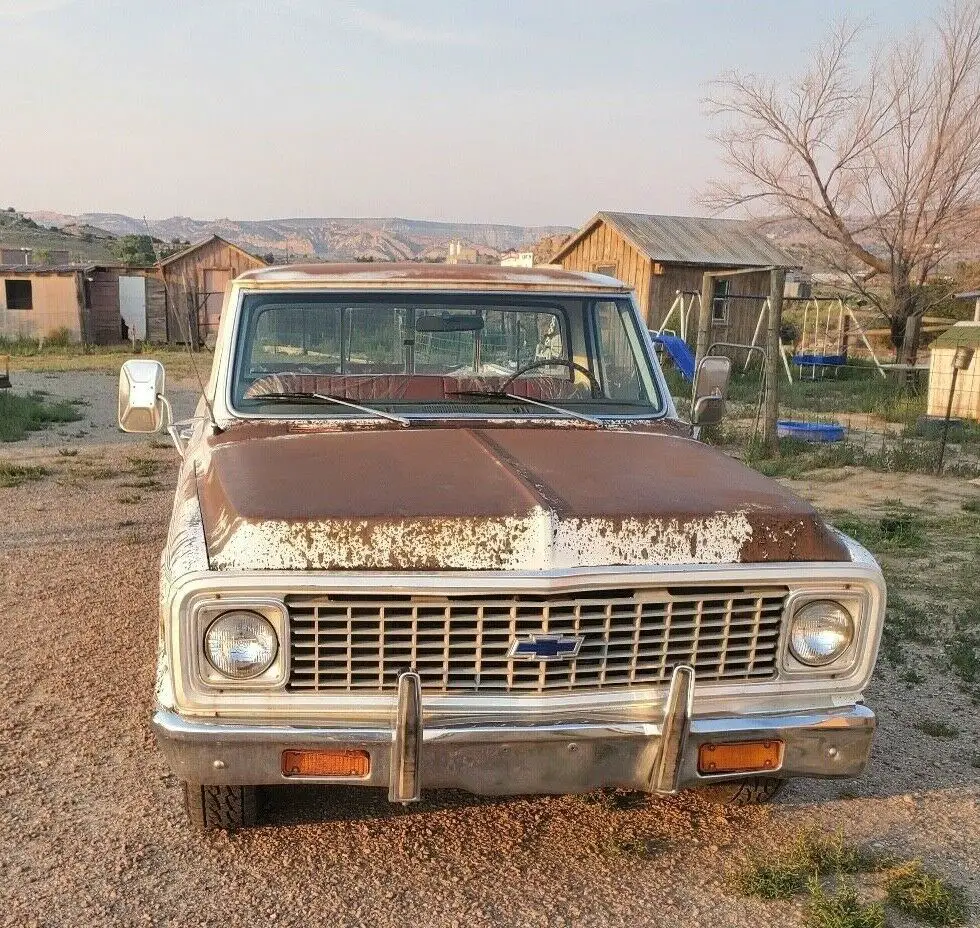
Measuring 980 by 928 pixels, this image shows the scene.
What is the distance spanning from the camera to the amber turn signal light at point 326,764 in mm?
2779

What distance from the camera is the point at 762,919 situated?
2984 millimetres

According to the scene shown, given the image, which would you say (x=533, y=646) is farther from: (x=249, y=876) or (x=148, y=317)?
(x=148, y=317)

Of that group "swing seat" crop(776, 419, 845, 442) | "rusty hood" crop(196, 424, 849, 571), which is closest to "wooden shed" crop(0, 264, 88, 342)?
"swing seat" crop(776, 419, 845, 442)

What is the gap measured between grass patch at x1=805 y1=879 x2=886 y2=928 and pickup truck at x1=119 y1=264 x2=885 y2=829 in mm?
359

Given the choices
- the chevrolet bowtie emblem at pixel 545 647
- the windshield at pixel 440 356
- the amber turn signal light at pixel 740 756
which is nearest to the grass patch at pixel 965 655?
the windshield at pixel 440 356

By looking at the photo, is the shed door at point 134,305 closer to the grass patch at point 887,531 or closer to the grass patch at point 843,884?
the grass patch at point 887,531

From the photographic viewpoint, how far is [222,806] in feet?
10.5

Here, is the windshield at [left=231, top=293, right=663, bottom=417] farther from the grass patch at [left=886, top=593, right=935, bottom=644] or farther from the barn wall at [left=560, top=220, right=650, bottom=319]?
the barn wall at [left=560, top=220, right=650, bottom=319]

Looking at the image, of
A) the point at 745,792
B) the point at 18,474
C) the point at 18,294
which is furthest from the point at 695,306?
the point at 745,792

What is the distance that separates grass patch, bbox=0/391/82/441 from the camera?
40.4 ft

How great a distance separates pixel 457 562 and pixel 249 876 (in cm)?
119

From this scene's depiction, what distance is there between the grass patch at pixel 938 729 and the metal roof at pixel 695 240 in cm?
2127

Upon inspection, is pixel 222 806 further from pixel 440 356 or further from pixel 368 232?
pixel 368 232

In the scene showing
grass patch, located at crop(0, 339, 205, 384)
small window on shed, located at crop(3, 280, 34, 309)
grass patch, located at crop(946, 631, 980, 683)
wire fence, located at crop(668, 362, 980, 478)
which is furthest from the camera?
small window on shed, located at crop(3, 280, 34, 309)
